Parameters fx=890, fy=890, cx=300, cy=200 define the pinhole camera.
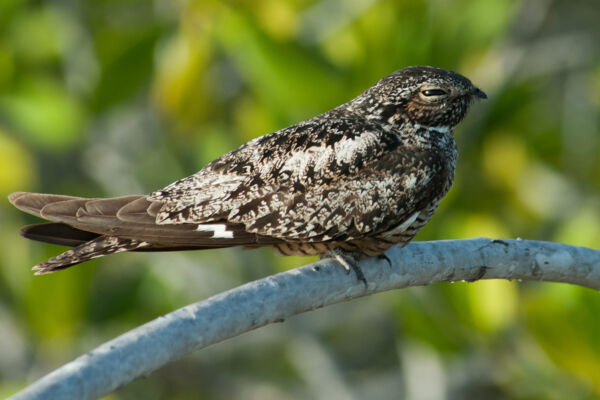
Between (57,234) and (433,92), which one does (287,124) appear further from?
(57,234)

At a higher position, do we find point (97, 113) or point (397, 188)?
point (97, 113)

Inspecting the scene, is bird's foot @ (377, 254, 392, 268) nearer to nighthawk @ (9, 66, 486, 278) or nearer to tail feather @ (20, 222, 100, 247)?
nighthawk @ (9, 66, 486, 278)

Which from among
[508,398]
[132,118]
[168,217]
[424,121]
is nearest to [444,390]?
[508,398]

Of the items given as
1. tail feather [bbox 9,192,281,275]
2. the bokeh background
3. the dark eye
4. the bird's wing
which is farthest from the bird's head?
the bokeh background

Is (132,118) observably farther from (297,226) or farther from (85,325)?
(297,226)

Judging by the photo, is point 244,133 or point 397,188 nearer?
point 397,188
